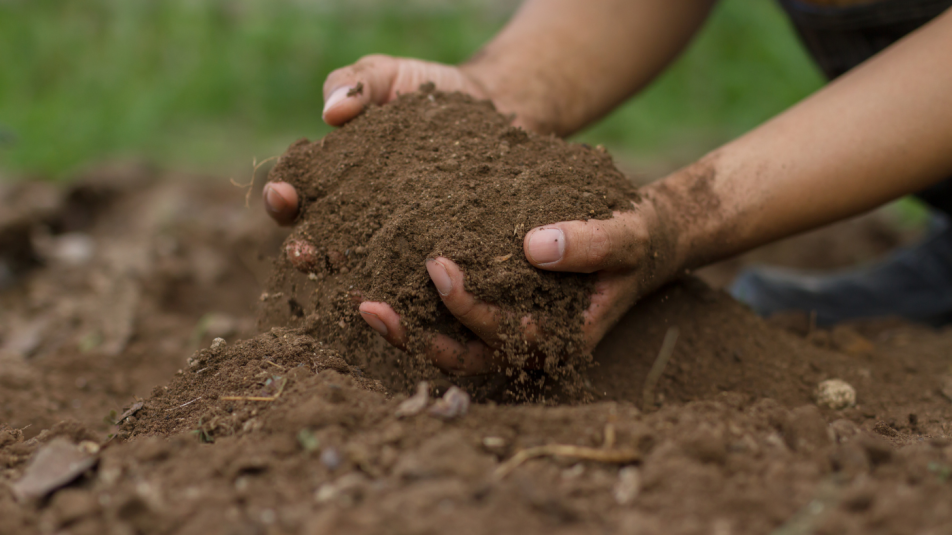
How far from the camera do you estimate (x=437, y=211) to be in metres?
1.59

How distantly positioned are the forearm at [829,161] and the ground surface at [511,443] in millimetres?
270

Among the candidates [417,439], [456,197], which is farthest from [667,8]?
[417,439]

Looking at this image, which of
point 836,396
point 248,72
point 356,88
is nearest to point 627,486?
point 836,396

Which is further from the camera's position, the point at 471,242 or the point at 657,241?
the point at 657,241

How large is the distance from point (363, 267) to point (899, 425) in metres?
1.36

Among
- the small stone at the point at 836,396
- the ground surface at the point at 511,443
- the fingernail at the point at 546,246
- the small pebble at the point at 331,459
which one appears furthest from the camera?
the small stone at the point at 836,396

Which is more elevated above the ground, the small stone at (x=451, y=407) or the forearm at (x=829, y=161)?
the forearm at (x=829, y=161)

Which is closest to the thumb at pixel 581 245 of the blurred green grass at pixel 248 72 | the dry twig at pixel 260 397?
the dry twig at pixel 260 397

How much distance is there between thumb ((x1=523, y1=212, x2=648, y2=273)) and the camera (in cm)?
146

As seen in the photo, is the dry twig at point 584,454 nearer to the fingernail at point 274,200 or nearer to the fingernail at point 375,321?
the fingernail at point 375,321

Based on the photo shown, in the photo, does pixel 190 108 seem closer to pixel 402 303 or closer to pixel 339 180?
pixel 339 180

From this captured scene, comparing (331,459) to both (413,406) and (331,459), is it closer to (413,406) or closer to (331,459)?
(331,459)

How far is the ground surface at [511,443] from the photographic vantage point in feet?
3.20

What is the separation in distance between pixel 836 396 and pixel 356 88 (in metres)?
1.56
